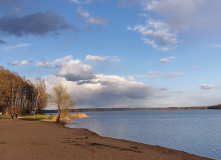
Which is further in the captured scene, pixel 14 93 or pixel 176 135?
pixel 14 93

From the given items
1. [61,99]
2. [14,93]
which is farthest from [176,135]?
[14,93]

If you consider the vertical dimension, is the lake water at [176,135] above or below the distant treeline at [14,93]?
below

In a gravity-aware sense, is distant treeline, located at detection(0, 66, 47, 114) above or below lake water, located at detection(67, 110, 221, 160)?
above

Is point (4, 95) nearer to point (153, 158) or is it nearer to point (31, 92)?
point (31, 92)

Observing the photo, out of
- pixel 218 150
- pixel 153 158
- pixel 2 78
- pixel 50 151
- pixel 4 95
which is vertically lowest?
pixel 218 150

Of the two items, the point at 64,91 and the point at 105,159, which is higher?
the point at 64,91

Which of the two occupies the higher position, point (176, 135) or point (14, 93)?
point (14, 93)

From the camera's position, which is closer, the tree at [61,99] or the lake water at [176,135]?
the lake water at [176,135]

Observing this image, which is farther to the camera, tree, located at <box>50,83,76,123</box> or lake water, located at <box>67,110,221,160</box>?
tree, located at <box>50,83,76,123</box>

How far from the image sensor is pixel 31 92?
123000mm

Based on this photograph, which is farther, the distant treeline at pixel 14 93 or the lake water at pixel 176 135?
the distant treeline at pixel 14 93

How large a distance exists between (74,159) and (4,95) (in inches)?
2981

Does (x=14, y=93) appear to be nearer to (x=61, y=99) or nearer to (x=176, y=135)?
(x=61, y=99)

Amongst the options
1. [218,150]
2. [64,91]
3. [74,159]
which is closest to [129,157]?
[74,159]
